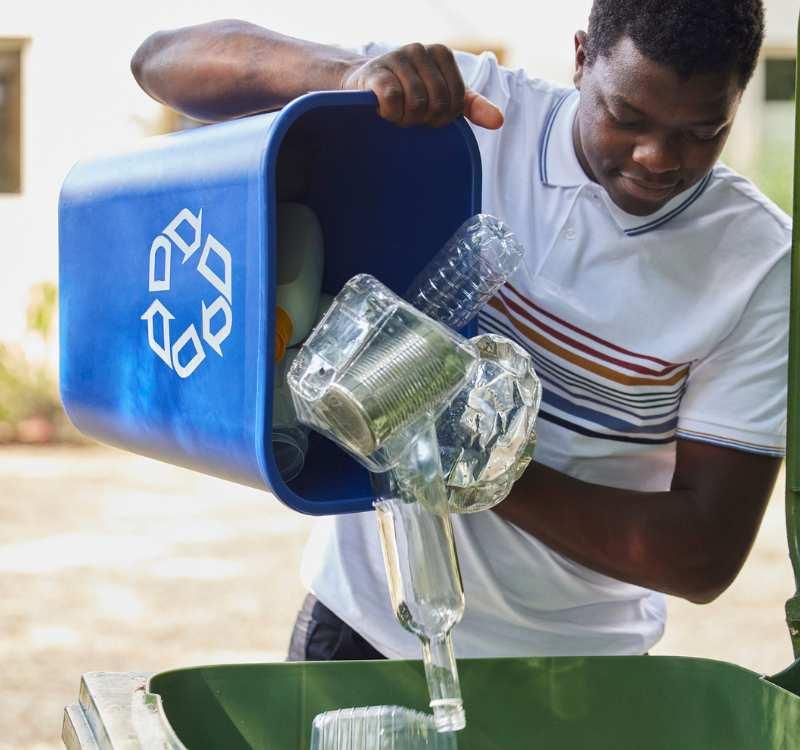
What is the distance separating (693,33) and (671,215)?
0.78ft

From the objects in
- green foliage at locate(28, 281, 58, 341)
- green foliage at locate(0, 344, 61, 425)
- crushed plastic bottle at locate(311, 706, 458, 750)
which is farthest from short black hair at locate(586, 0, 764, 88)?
A: green foliage at locate(28, 281, 58, 341)

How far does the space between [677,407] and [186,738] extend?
0.71m

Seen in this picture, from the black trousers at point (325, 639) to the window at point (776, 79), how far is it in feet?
24.3

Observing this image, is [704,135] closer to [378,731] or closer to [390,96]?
[390,96]

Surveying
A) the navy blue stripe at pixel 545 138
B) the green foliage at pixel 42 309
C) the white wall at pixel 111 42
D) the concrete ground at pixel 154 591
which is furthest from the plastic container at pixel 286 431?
the white wall at pixel 111 42

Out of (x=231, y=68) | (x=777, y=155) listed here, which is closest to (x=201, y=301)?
(x=231, y=68)

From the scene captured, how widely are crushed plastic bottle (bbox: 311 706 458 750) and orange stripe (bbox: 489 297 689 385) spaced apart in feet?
1.77

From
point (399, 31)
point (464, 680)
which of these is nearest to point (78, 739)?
point (464, 680)

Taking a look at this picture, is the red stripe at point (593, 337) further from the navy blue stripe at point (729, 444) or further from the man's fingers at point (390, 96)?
the man's fingers at point (390, 96)

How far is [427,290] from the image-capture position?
131cm

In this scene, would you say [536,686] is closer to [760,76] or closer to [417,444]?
[417,444]

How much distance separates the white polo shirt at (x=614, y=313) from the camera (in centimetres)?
152

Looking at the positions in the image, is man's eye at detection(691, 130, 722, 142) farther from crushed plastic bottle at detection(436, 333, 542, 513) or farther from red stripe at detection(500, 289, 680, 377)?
crushed plastic bottle at detection(436, 333, 542, 513)

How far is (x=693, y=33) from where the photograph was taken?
1350 mm
